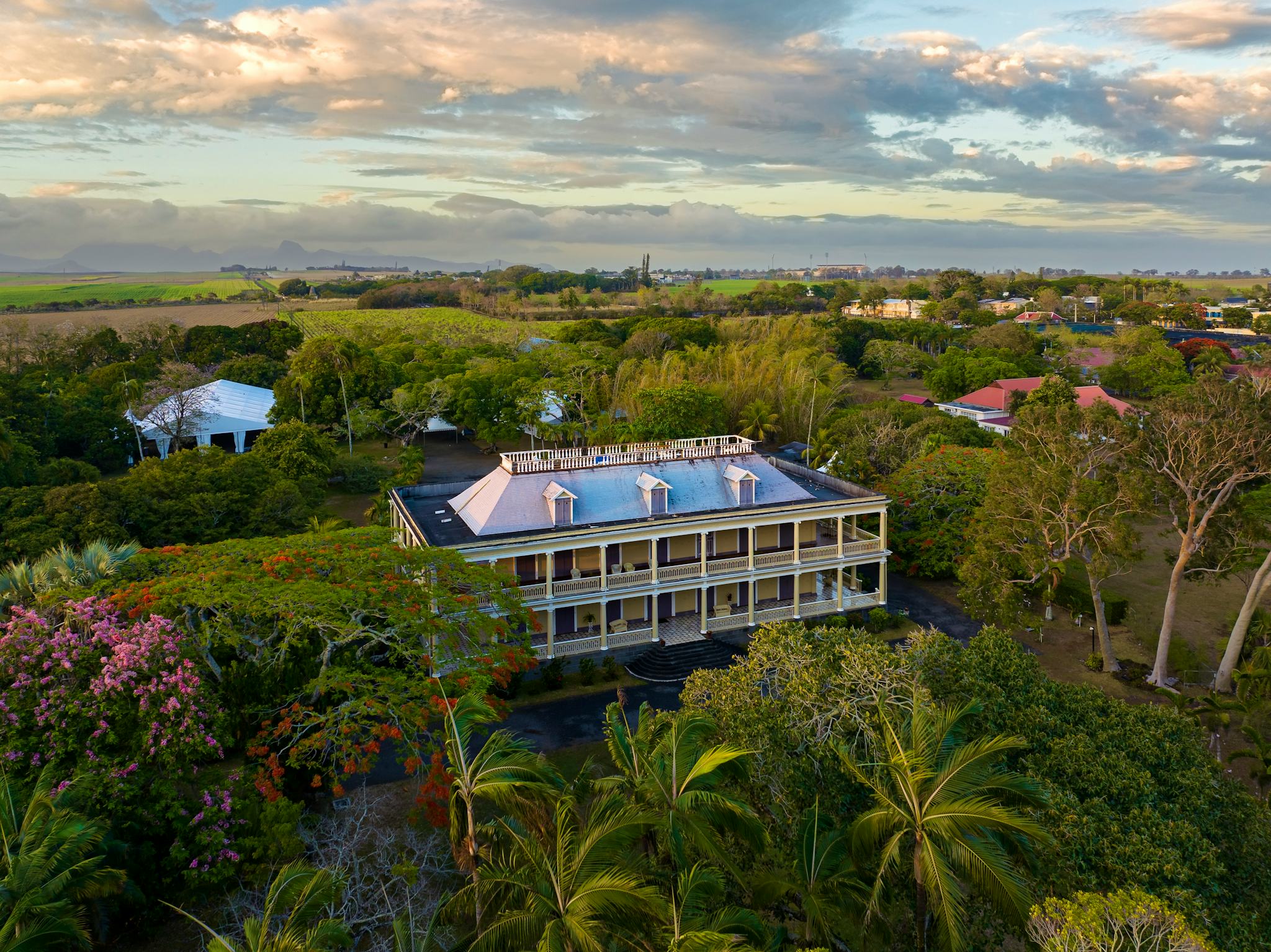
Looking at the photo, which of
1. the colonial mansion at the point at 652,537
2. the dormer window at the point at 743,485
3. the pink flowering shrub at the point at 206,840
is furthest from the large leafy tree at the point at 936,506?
Answer: the pink flowering shrub at the point at 206,840

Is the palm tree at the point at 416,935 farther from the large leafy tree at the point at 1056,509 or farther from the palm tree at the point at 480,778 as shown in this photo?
the large leafy tree at the point at 1056,509

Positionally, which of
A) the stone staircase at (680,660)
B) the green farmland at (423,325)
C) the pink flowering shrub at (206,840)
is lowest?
the stone staircase at (680,660)

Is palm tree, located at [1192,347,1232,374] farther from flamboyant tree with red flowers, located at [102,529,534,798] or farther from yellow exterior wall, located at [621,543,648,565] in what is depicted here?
flamboyant tree with red flowers, located at [102,529,534,798]

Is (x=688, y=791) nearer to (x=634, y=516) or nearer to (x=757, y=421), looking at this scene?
(x=634, y=516)

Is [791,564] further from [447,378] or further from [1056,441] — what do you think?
[447,378]

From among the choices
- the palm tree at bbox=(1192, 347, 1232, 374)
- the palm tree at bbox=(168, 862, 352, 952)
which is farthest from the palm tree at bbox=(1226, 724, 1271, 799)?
the palm tree at bbox=(1192, 347, 1232, 374)

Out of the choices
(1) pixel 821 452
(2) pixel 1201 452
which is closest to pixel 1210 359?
(1) pixel 821 452
